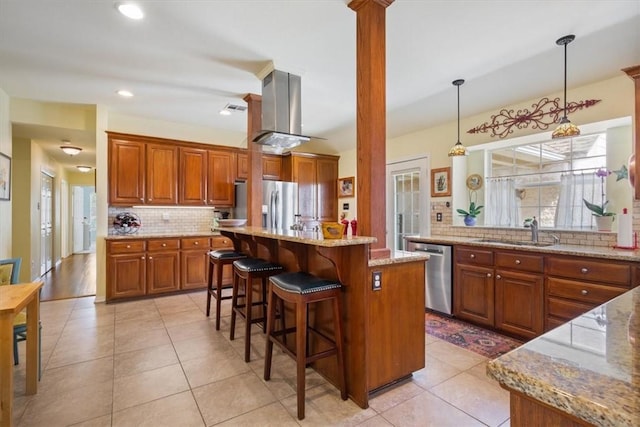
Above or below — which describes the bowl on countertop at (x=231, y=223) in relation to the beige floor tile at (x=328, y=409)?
above

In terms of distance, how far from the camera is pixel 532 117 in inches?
130

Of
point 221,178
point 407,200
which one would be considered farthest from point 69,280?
point 407,200

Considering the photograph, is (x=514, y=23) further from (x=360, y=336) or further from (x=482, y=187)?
(x=360, y=336)

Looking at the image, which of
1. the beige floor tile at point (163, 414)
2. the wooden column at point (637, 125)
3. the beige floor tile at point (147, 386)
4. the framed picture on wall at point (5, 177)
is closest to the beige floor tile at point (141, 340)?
the beige floor tile at point (147, 386)

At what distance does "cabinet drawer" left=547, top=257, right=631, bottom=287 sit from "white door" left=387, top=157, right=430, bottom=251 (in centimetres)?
187

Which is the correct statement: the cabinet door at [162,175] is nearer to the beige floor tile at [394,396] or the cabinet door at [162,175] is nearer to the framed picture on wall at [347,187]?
the framed picture on wall at [347,187]

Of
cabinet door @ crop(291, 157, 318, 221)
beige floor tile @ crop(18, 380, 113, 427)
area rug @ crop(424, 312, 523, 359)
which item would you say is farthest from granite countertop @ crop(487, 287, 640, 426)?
cabinet door @ crop(291, 157, 318, 221)

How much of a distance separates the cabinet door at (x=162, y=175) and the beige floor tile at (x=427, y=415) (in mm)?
4196

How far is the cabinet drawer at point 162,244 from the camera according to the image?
168 inches

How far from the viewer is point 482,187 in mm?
3967

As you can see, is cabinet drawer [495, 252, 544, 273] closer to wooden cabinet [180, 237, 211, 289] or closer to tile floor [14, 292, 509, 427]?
tile floor [14, 292, 509, 427]

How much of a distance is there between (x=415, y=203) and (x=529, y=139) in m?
1.66

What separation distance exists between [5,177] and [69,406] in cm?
348

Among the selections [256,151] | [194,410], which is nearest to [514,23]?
[256,151]
